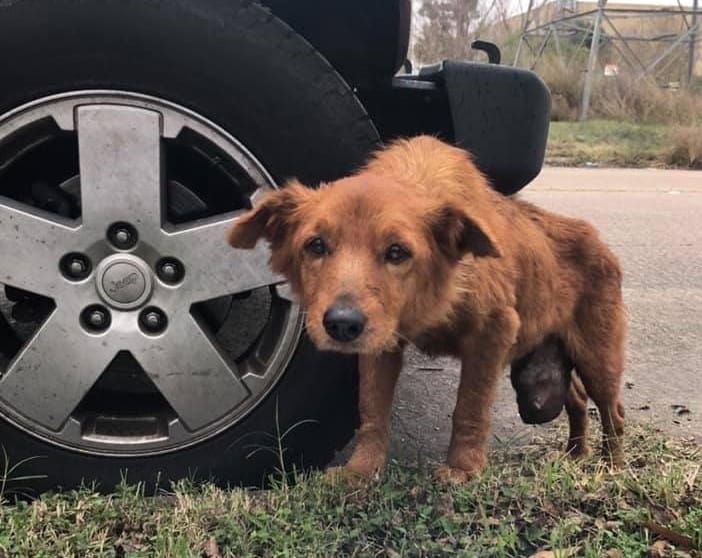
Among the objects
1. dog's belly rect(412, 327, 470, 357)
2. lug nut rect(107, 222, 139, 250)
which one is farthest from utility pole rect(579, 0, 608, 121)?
lug nut rect(107, 222, 139, 250)

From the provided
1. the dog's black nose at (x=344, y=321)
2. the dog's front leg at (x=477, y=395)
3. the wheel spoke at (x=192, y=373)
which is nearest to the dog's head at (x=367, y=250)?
the dog's black nose at (x=344, y=321)

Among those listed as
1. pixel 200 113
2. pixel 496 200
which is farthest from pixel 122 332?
pixel 496 200

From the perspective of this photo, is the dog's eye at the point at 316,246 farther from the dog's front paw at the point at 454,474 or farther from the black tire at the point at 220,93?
the dog's front paw at the point at 454,474

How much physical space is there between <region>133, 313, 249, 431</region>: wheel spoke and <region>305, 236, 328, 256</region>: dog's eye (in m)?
0.43

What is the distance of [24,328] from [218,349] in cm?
88

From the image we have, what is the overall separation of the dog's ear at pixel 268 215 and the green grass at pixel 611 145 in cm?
1331

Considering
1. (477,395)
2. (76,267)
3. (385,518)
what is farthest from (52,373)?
(477,395)

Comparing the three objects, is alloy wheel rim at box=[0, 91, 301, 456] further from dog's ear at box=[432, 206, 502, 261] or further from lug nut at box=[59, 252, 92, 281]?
dog's ear at box=[432, 206, 502, 261]

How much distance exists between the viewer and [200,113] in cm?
227

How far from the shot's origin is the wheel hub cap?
2.26 meters

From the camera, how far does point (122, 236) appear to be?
228cm

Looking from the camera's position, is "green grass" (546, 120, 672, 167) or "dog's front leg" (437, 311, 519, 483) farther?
"green grass" (546, 120, 672, 167)

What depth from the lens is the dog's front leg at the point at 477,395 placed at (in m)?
2.47

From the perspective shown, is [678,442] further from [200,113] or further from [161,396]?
[200,113]
